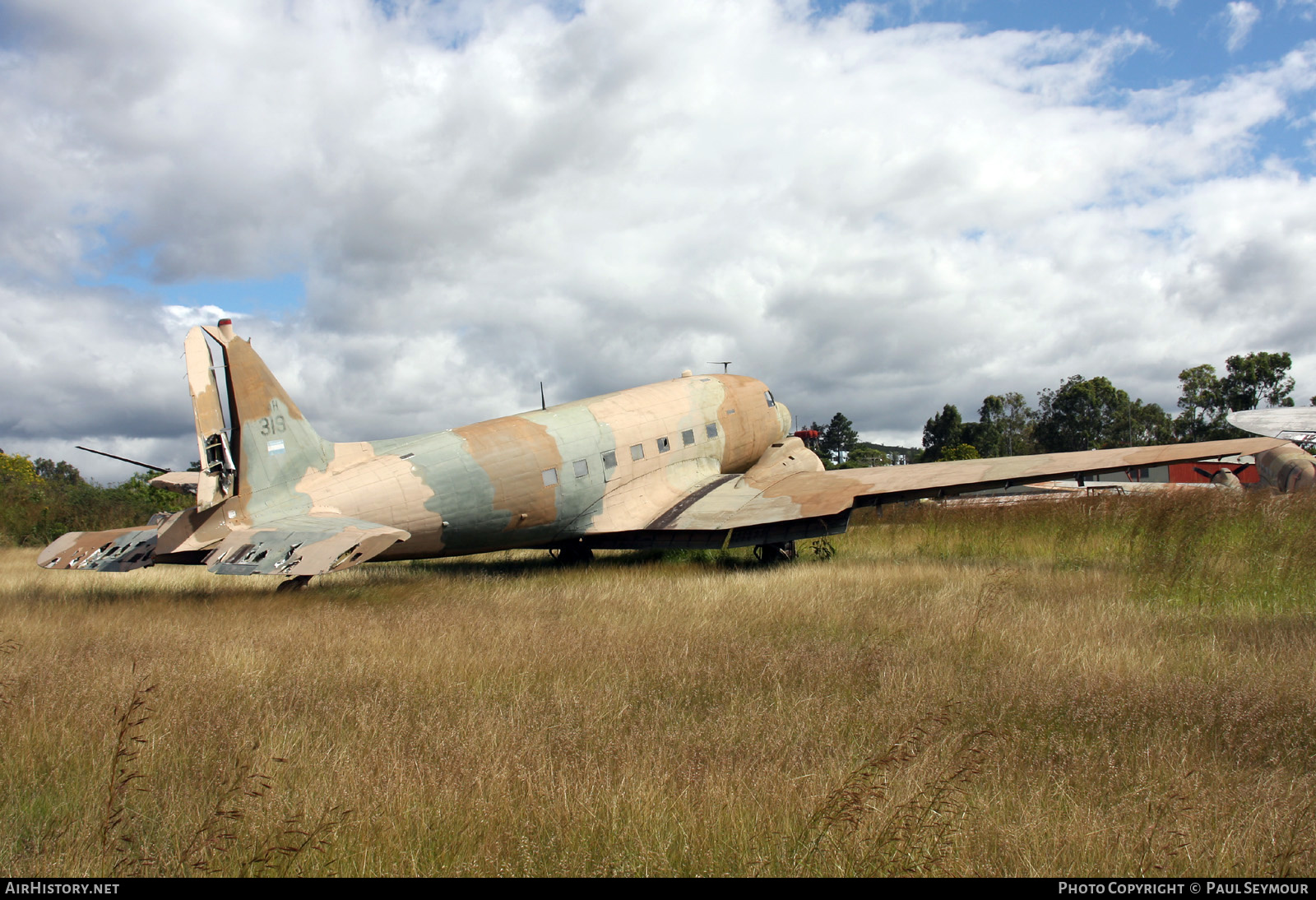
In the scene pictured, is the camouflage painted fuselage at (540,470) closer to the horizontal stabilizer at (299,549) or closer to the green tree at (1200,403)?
the horizontal stabilizer at (299,549)

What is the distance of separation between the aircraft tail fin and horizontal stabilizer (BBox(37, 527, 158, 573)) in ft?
5.02

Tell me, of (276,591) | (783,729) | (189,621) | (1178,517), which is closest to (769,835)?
(783,729)

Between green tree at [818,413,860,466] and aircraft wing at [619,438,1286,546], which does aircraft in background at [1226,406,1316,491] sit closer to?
aircraft wing at [619,438,1286,546]

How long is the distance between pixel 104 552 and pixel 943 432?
97.9 meters

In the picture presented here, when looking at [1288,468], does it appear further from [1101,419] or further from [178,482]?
[1101,419]

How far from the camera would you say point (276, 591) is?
1227 cm

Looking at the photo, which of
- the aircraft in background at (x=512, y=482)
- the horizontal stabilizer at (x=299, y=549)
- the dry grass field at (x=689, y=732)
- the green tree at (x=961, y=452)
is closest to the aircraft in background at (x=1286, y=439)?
the aircraft in background at (x=512, y=482)

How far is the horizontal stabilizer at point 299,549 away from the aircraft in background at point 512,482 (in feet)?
0.12

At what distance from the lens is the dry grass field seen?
12.0 feet

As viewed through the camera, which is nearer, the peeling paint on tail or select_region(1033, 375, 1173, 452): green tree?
the peeling paint on tail

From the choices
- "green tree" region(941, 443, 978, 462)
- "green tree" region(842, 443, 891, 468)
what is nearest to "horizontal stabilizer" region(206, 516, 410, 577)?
"green tree" region(842, 443, 891, 468)

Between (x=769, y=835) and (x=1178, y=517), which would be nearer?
(x=769, y=835)
